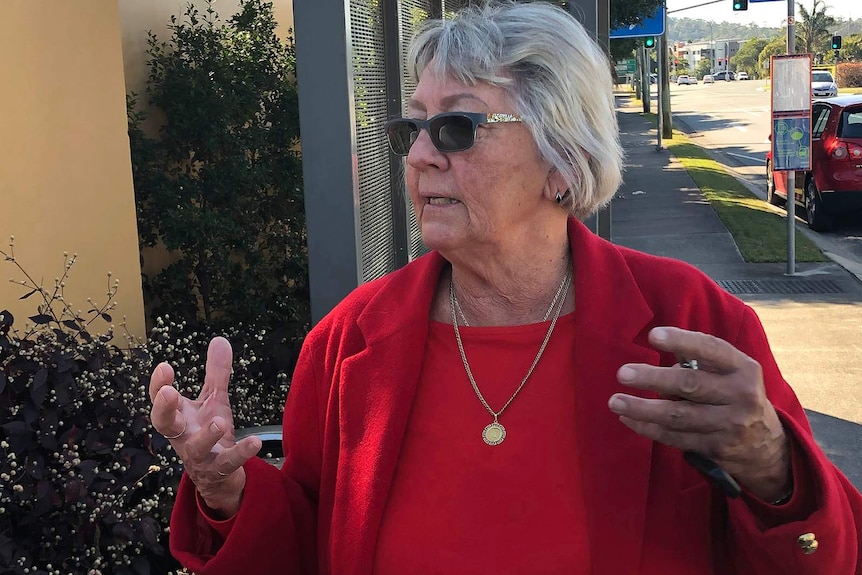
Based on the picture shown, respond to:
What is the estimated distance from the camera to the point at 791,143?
9789 millimetres

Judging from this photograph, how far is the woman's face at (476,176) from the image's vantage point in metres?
1.97

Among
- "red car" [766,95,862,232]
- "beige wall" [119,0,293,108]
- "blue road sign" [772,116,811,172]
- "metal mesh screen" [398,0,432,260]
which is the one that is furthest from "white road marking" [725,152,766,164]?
"metal mesh screen" [398,0,432,260]

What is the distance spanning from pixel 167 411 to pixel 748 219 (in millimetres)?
12825

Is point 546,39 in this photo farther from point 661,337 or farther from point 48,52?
point 48,52

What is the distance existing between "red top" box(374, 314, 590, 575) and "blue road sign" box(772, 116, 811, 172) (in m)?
8.61

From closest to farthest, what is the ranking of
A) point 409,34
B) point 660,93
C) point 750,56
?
point 409,34 → point 660,93 → point 750,56

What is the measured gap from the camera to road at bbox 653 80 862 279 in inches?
472

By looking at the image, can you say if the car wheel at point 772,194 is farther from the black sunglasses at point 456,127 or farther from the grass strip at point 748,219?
the black sunglasses at point 456,127

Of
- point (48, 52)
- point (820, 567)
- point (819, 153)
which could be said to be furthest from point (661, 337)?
point (819, 153)

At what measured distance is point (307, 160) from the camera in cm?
308

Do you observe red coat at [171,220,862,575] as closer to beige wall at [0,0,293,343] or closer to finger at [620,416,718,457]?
finger at [620,416,718,457]

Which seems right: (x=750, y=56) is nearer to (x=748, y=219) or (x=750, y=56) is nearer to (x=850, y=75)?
(x=850, y=75)

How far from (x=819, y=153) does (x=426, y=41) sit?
38.6 feet

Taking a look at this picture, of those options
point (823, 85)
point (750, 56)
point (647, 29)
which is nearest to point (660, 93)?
point (647, 29)
